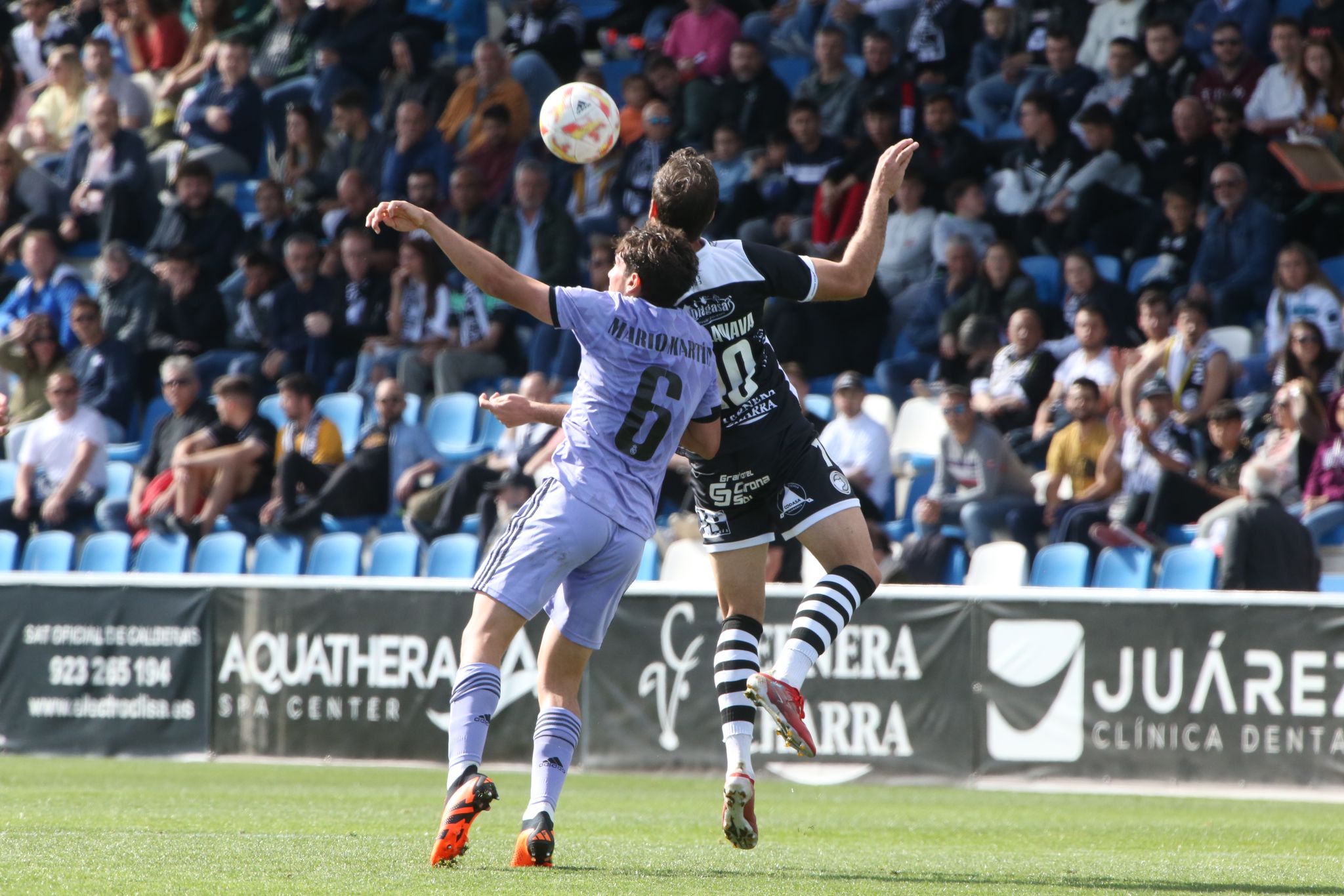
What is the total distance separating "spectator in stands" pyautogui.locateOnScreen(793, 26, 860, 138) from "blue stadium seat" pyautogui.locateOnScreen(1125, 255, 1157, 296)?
3250 mm

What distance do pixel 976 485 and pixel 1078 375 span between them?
1.24 meters

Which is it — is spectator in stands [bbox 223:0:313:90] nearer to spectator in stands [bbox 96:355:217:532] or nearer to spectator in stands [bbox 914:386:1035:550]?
spectator in stands [bbox 96:355:217:532]

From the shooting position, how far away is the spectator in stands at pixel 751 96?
16.2 meters

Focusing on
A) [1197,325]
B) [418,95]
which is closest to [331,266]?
[418,95]

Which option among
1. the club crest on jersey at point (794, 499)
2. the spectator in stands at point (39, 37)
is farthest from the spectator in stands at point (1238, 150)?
the spectator in stands at point (39, 37)

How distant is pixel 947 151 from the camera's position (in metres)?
15.1

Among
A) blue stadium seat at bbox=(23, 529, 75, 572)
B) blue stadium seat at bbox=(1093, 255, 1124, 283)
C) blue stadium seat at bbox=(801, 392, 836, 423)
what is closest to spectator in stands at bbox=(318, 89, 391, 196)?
blue stadium seat at bbox=(23, 529, 75, 572)

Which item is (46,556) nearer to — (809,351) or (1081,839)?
(809,351)

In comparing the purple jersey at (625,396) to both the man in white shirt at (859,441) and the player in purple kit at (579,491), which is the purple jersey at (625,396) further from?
the man in white shirt at (859,441)

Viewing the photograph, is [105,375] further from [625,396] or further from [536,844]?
[536,844]

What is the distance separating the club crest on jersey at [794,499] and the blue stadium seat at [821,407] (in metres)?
7.31

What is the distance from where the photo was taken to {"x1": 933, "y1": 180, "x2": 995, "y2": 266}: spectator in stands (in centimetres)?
1433

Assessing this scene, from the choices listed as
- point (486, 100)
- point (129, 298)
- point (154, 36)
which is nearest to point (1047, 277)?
point (486, 100)

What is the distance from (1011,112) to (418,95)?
635 centimetres
